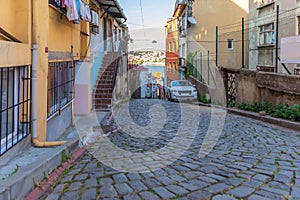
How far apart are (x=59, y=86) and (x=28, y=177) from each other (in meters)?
4.27

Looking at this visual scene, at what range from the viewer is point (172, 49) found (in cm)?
4316

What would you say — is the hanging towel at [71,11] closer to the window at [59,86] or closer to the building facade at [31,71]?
the building facade at [31,71]

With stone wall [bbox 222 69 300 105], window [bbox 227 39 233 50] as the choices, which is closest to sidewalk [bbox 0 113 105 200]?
stone wall [bbox 222 69 300 105]

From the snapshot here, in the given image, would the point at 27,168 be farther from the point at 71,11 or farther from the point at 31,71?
the point at 71,11

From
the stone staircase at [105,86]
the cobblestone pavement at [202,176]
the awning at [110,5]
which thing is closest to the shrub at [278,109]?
the cobblestone pavement at [202,176]

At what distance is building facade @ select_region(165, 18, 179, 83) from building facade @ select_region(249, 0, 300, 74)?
17.0 meters

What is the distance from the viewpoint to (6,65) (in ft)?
13.9

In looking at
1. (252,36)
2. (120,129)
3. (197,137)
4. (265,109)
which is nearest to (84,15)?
(120,129)

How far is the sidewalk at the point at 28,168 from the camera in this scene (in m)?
3.30

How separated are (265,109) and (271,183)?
7.99m

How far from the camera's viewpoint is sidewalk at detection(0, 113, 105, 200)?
3.30 meters

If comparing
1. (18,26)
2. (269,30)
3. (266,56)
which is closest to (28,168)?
(18,26)

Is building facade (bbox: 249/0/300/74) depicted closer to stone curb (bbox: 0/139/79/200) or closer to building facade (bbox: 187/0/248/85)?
building facade (bbox: 187/0/248/85)

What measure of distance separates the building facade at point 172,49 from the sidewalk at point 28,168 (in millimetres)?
32898
